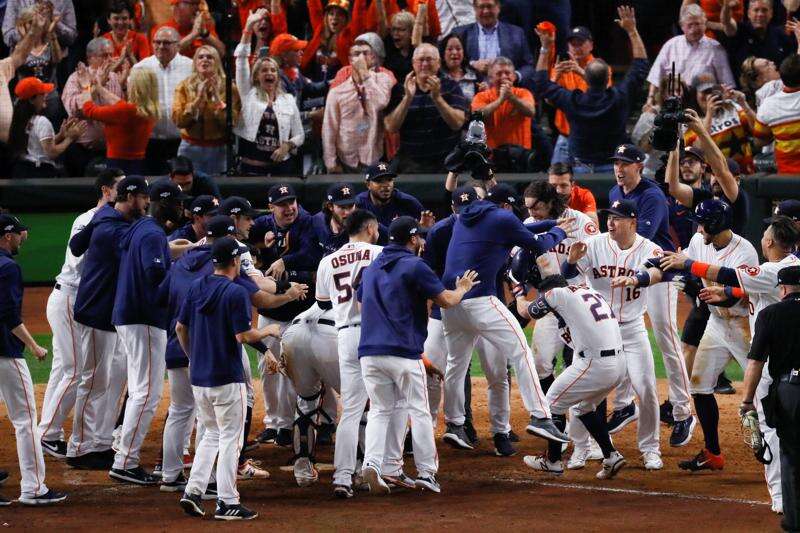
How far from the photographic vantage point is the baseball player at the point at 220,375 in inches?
302

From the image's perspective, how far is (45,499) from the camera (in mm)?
8125

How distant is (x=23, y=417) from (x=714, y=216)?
4.67 m

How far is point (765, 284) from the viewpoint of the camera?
7.93 m

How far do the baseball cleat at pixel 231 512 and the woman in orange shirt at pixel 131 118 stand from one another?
6.87m

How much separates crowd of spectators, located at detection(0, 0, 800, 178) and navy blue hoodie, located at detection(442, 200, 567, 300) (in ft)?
15.0

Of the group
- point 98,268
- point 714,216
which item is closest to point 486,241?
point 714,216

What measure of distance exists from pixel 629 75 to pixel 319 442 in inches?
245

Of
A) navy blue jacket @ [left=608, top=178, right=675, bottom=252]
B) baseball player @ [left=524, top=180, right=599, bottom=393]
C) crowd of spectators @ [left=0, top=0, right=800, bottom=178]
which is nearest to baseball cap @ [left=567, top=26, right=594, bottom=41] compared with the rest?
crowd of spectators @ [left=0, top=0, right=800, bottom=178]

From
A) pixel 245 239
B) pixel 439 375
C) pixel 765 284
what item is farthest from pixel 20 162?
pixel 765 284

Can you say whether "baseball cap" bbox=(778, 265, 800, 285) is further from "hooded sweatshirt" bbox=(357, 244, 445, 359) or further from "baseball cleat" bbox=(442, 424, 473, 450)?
"baseball cleat" bbox=(442, 424, 473, 450)

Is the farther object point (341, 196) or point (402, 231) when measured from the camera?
point (341, 196)

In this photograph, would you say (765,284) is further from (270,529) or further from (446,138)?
(446,138)

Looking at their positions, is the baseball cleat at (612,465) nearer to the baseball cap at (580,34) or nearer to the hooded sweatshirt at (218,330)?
the hooded sweatshirt at (218,330)

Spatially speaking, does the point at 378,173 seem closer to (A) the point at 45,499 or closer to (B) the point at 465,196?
(B) the point at 465,196
